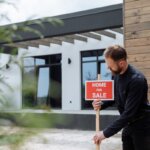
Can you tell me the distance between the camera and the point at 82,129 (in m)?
16.5

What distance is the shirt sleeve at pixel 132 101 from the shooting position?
4441 millimetres

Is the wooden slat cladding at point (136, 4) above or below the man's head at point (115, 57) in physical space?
above

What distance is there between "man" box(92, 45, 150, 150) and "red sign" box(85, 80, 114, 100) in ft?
5.05

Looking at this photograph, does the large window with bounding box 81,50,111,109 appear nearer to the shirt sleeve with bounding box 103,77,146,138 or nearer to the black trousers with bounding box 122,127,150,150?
the black trousers with bounding box 122,127,150,150

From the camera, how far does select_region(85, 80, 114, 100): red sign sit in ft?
20.8

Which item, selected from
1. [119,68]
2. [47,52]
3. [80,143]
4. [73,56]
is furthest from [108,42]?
[119,68]

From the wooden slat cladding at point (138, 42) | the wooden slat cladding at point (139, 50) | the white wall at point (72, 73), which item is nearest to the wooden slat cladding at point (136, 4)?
the wooden slat cladding at point (138, 42)

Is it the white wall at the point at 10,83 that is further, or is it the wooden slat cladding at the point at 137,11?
the wooden slat cladding at the point at 137,11

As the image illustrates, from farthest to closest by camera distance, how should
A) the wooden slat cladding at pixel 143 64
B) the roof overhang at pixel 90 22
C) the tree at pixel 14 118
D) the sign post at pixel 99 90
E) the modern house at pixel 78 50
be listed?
the modern house at pixel 78 50 < the roof overhang at pixel 90 22 < the wooden slat cladding at pixel 143 64 < the sign post at pixel 99 90 < the tree at pixel 14 118

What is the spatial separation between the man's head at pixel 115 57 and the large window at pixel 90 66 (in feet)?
53.2

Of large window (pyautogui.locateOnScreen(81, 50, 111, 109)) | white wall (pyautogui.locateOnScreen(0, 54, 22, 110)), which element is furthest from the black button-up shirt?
large window (pyautogui.locateOnScreen(81, 50, 111, 109))

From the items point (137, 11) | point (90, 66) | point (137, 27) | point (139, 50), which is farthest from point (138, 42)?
point (90, 66)

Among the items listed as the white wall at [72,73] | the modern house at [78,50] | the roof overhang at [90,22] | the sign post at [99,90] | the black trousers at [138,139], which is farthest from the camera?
the white wall at [72,73]

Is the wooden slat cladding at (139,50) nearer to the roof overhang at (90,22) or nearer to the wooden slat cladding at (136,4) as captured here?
the wooden slat cladding at (136,4)
